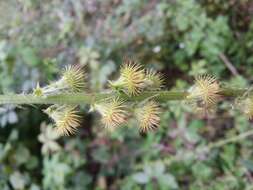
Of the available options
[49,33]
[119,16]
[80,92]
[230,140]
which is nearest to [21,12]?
[49,33]

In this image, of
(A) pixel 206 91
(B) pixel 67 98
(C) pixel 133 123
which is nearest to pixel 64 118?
(B) pixel 67 98

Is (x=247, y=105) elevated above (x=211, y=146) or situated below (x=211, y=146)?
above

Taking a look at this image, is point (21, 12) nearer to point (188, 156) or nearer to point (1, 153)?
point (1, 153)

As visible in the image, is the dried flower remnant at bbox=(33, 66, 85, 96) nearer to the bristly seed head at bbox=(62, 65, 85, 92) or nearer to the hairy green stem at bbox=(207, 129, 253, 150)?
the bristly seed head at bbox=(62, 65, 85, 92)

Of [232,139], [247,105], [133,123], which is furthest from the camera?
[133,123]

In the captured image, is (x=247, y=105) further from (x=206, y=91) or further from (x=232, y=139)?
(x=232, y=139)

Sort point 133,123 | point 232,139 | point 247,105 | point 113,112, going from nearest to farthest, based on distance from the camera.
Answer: point 113,112 → point 247,105 → point 232,139 → point 133,123

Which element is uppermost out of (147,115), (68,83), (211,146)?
(68,83)

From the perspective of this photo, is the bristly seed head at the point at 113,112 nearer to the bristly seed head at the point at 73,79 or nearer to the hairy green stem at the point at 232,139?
the bristly seed head at the point at 73,79

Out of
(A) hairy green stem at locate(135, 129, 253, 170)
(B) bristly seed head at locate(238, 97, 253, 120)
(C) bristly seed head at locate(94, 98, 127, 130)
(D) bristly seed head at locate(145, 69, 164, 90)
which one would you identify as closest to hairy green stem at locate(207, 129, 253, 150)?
(A) hairy green stem at locate(135, 129, 253, 170)
